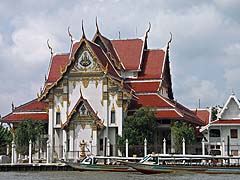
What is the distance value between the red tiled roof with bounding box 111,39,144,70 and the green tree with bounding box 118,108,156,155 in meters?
7.69

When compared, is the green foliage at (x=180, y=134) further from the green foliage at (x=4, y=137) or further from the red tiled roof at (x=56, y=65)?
the green foliage at (x=4, y=137)

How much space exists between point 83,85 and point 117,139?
17.3 feet

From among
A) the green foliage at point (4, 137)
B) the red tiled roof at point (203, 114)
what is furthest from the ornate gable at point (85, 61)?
the red tiled roof at point (203, 114)

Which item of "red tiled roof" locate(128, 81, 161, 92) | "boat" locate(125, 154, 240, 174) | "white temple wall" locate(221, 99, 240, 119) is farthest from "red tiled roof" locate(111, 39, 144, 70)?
"boat" locate(125, 154, 240, 174)

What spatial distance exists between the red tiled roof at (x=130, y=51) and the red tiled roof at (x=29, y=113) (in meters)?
7.93

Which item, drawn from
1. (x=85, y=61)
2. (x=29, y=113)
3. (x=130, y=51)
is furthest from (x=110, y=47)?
(x=29, y=113)

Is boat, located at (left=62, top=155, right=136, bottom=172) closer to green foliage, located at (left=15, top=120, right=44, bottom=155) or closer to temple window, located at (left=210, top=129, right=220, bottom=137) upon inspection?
green foliage, located at (left=15, top=120, right=44, bottom=155)

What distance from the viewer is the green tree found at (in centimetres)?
4253

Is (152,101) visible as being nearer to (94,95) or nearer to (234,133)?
(94,95)

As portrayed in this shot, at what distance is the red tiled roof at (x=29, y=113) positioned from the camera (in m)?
47.8

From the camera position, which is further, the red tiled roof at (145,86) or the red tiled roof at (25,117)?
the red tiled roof at (145,86)

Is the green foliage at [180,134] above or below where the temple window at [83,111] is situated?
below

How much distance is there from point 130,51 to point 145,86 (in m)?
4.30

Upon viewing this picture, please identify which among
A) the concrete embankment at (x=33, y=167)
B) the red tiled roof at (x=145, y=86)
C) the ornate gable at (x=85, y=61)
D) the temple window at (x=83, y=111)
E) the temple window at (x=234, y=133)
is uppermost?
the ornate gable at (x=85, y=61)
